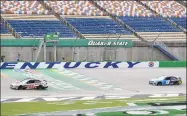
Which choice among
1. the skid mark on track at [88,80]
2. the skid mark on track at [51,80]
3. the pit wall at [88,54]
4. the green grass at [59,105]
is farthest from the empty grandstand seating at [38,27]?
the green grass at [59,105]

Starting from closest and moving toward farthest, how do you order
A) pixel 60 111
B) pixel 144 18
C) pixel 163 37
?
pixel 60 111
pixel 163 37
pixel 144 18

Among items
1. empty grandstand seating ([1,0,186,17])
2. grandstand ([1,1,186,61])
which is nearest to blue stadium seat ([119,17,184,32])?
grandstand ([1,1,186,61])

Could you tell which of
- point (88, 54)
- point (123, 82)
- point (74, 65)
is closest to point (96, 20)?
point (88, 54)

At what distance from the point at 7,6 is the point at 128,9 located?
18160 mm

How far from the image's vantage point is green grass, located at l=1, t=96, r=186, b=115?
33469mm

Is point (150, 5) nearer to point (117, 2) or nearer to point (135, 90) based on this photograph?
point (117, 2)

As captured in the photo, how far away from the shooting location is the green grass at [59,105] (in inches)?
1318

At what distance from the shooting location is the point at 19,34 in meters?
69.1

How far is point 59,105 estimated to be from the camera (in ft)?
118

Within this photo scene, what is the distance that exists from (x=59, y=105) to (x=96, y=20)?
141 ft

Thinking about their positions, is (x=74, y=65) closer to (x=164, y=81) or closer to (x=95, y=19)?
(x=164, y=81)

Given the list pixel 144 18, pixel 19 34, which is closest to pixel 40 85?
pixel 19 34

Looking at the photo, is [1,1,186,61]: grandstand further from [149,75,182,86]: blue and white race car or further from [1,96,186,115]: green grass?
[1,96,186,115]: green grass

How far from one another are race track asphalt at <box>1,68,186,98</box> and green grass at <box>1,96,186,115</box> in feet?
12.1
